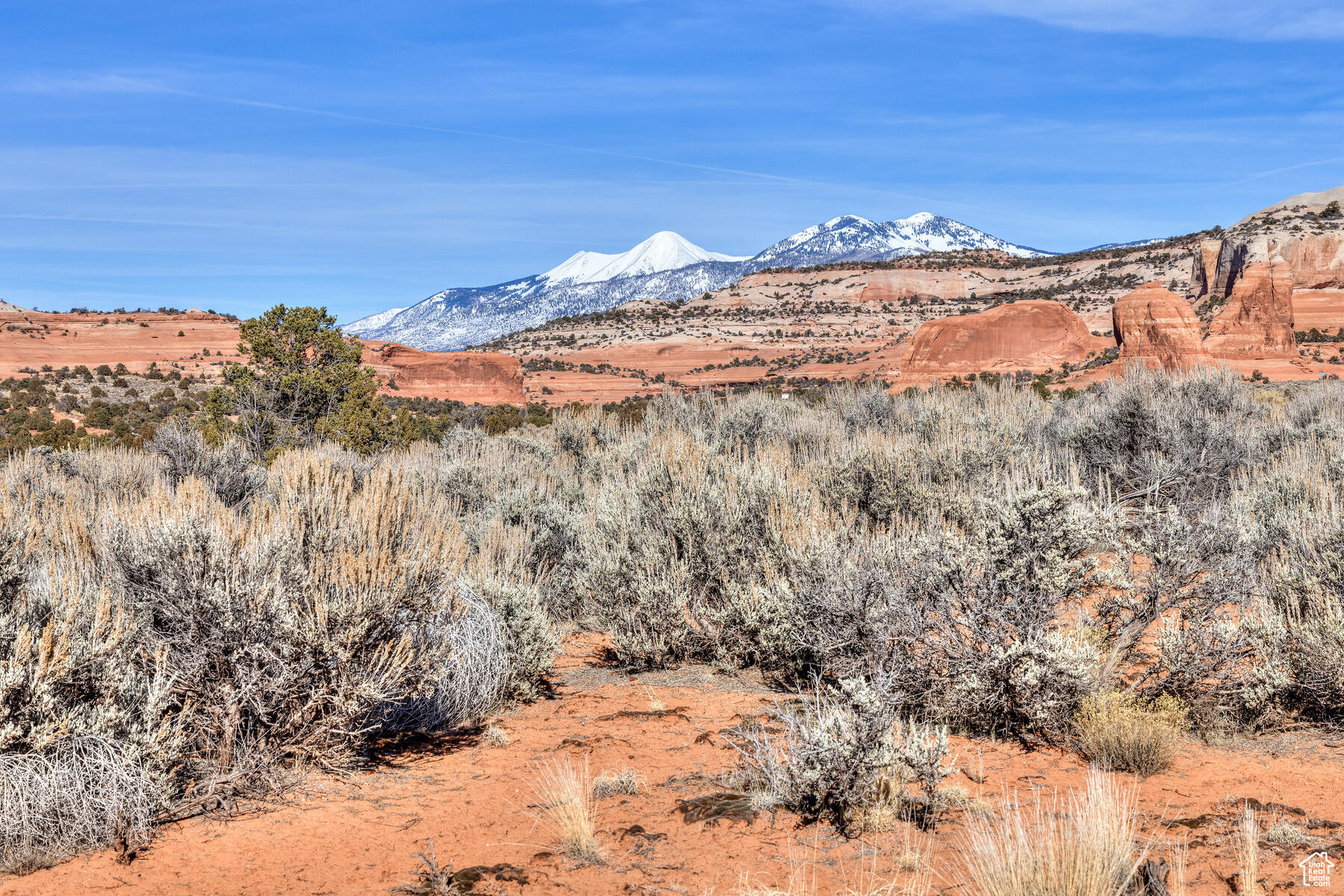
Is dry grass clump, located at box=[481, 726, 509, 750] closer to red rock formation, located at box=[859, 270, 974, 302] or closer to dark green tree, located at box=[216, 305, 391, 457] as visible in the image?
dark green tree, located at box=[216, 305, 391, 457]

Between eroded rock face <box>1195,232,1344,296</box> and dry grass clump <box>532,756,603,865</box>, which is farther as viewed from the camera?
eroded rock face <box>1195,232,1344,296</box>

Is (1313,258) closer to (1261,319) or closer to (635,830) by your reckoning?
(1261,319)

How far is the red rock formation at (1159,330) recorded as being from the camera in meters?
37.3

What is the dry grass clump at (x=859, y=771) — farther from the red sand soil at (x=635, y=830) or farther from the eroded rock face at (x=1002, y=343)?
the eroded rock face at (x=1002, y=343)

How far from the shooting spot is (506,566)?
7.66 metres

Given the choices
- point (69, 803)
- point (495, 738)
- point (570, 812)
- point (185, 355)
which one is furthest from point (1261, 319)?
point (185, 355)

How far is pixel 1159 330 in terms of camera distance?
3778 cm

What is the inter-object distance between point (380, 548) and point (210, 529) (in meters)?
1.27

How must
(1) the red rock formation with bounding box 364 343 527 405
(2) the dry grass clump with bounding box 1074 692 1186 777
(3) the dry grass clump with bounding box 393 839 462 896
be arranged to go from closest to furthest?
(3) the dry grass clump with bounding box 393 839 462 896 < (2) the dry grass clump with bounding box 1074 692 1186 777 < (1) the red rock formation with bounding box 364 343 527 405

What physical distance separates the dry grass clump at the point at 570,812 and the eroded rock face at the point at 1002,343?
41.7 meters

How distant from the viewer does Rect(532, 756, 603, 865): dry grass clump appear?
13.3 ft

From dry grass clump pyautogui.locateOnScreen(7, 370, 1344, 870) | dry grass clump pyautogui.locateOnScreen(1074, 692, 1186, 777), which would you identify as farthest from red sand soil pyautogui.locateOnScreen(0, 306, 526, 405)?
dry grass clump pyautogui.locateOnScreen(1074, 692, 1186, 777)

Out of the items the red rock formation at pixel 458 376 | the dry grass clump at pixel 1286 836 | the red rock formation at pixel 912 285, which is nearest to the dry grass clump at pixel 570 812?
the dry grass clump at pixel 1286 836

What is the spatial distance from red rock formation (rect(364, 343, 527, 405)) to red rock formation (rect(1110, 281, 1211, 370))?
32.4 m
